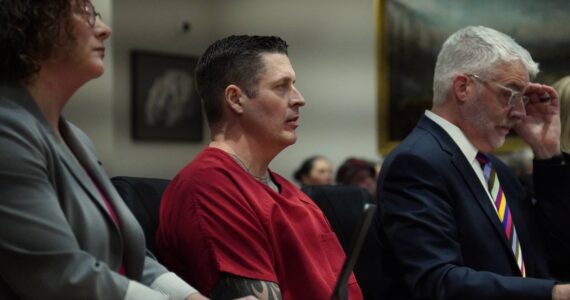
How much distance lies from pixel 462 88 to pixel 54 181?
60.2 inches

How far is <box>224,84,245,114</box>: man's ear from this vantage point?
2.30 metres

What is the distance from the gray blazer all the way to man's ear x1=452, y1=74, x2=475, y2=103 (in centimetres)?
141

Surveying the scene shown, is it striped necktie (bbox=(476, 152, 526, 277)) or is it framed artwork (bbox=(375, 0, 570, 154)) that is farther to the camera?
framed artwork (bbox=(375, 0, 570, 154))

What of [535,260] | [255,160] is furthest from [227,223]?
[535,260]

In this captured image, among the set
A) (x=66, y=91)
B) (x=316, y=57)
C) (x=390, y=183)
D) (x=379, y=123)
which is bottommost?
(x=379, y=123)

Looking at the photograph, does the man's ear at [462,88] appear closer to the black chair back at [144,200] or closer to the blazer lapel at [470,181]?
the blazer lapel at [470,181]

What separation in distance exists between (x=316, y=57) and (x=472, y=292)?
4755mm

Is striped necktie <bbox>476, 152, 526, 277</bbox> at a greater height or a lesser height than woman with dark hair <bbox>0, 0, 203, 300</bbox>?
lesser

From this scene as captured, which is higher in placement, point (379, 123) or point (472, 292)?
point (472, 292)

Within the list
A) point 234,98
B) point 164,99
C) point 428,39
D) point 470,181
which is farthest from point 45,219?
point 164,99

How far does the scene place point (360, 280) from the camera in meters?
2.60

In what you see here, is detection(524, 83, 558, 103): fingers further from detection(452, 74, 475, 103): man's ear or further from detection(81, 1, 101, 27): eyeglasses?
detection(81, 1, 101, 27): eyeglasses

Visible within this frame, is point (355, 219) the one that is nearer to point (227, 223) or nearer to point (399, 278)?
point (399, 278)

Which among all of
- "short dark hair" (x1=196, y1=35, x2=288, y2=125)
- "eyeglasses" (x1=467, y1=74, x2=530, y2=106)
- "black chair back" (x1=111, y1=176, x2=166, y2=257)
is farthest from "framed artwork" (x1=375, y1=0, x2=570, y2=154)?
"black chair back" (x1=111, y1=176, x2=166, y2=257)
